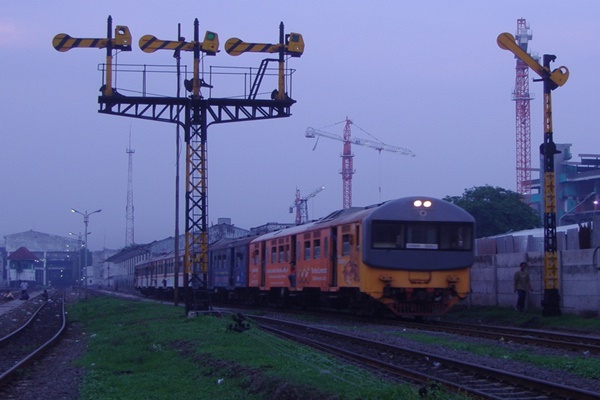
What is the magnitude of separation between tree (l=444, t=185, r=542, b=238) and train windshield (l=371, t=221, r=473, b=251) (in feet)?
122

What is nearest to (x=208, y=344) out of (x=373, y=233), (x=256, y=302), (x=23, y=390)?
(x=23, y=390)

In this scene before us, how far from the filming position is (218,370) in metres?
12.6

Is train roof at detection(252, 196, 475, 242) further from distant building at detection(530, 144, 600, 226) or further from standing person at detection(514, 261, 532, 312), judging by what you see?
distant building at detection(530, 144, 600, 226)

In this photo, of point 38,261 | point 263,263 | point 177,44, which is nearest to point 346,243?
point 177,44

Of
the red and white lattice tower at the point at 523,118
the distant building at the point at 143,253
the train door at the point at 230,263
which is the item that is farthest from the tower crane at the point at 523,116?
the train door at the point at 230,263

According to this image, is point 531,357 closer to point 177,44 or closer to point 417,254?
point 417,254

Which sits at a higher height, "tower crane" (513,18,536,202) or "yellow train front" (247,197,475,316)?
"tower crane" (513,18,536,202)

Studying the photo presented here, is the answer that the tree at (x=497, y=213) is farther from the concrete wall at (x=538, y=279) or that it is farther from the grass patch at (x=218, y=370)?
the grass patch at (x=218, y=370)

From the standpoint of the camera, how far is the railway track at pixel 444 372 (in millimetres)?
9922

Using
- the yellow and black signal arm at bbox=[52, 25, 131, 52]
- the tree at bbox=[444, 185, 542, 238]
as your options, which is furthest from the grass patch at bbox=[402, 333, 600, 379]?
the tree at bbox=[444, 185, 542, 238]

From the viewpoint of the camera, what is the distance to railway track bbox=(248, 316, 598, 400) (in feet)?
32.6

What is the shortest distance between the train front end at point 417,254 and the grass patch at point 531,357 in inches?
151

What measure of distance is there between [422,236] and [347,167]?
88.1 metres

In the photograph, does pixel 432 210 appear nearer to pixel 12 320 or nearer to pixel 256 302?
pixel 256 302
